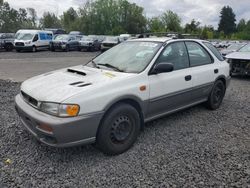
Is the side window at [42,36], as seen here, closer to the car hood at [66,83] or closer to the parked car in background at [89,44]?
the parked car in background at [89,44]

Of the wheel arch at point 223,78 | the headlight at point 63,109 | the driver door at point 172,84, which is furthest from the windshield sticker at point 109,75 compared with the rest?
the wheel arch at point 223,78

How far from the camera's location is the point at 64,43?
76.2ft

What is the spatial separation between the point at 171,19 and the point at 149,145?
6158cm

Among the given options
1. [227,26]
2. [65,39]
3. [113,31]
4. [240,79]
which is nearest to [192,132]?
[240,79]

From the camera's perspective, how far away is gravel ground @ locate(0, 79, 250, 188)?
9.11ft

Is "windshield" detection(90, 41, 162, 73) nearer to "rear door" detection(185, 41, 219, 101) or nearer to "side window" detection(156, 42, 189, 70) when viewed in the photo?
"side window" detection(156, 42, 189, 70)

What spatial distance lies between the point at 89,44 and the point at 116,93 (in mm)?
22841

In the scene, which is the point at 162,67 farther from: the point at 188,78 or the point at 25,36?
the point at 25,36

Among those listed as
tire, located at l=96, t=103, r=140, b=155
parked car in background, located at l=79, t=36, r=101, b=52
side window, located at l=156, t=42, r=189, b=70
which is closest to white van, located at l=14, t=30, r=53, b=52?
parked car in background, located at l=79, t=36, r=101, b=52

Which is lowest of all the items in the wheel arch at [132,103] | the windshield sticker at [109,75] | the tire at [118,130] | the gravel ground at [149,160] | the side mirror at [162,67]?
the gravel ground at [149,160]

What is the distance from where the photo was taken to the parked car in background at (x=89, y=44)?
82.3 feet

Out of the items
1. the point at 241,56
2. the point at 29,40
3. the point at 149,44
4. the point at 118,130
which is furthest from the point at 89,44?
the point at 118,130

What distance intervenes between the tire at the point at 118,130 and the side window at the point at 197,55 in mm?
1804

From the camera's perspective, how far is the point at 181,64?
14.0ft
